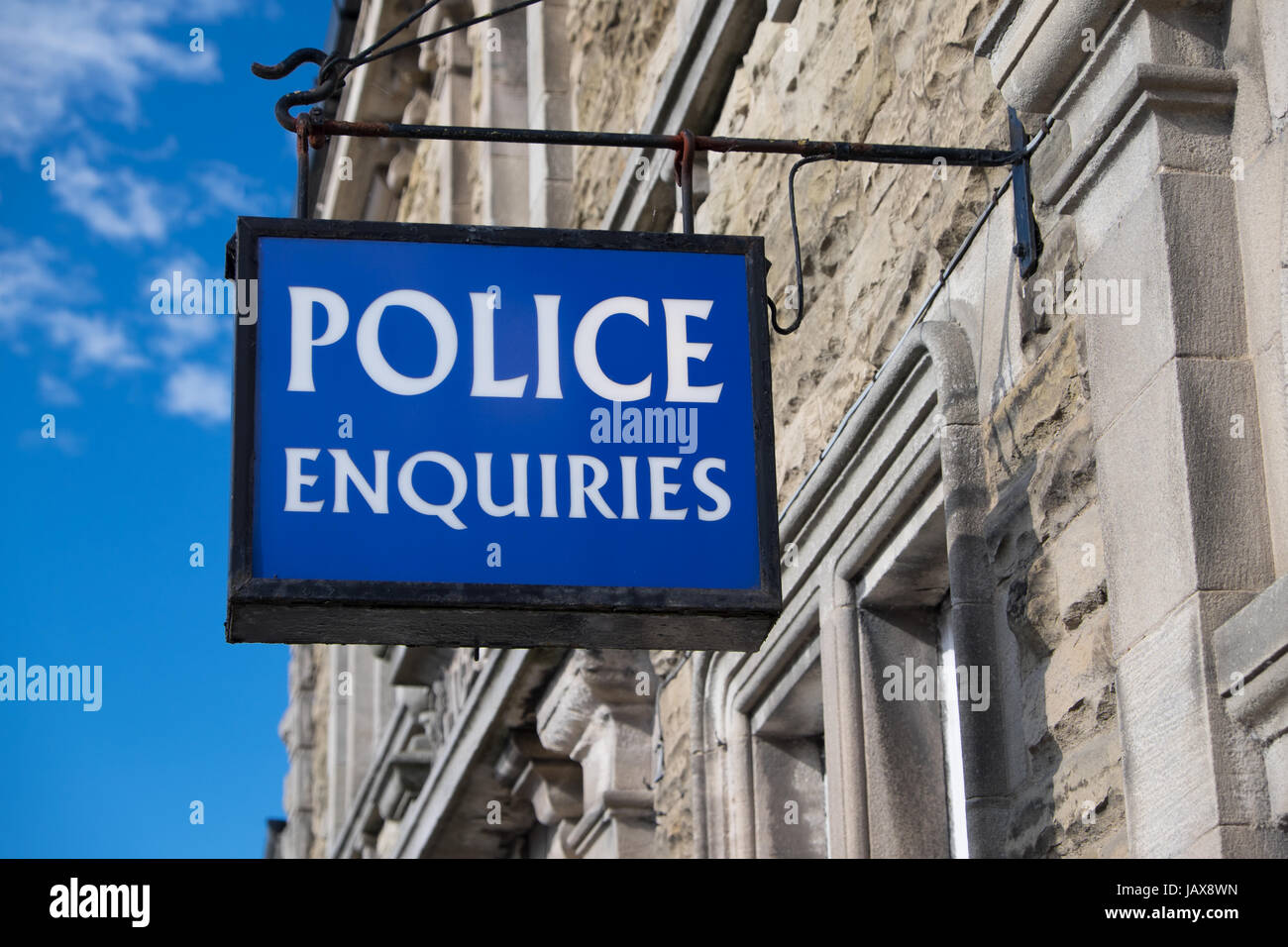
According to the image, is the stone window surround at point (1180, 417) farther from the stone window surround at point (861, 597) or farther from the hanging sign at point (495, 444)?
the stone window surround at point (861, 597)

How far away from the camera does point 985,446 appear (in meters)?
4.92

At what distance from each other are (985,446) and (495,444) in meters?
1.34

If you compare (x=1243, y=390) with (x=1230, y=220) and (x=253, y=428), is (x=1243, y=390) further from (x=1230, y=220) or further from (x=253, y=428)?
(x=253, y=428)

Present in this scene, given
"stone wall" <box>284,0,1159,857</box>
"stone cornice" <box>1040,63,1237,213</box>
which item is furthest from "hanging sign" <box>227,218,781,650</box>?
"stone cornice" <box>1040,63,1237,213</box>

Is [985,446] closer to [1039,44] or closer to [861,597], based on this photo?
[861,597]

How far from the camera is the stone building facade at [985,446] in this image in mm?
3676

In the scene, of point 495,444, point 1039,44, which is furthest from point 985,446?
point 495,444

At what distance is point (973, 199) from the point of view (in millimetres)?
5066

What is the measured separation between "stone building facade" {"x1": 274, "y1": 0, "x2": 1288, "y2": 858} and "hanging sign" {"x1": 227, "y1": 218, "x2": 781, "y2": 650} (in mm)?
708

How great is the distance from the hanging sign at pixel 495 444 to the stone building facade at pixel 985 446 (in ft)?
2.32

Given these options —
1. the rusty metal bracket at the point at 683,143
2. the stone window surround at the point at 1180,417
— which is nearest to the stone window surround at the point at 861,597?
the rusty metal bracket at the point at 683,143
